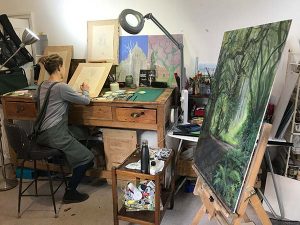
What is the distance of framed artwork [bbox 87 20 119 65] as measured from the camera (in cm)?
271

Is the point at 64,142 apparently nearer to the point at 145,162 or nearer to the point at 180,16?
the point at 145,162

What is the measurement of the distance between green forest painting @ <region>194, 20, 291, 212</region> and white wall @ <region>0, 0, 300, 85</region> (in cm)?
82

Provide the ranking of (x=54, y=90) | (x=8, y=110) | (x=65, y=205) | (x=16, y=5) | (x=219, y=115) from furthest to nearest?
(x=16, y=5) → (x=8, y=110) → (x=65, y=205) → (x=54, y=90) → (x=219, y=115)

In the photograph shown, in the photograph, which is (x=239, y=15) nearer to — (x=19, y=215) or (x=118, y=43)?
(x=118, y=43)

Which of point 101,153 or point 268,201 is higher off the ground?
point 101,153

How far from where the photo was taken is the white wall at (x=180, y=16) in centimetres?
232

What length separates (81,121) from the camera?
2438mm

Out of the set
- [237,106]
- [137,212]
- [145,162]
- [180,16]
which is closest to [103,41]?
[180,16]

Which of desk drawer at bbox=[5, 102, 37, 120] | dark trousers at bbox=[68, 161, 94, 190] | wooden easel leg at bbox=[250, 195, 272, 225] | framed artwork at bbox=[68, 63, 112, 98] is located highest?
framed artwork at bbox=[68, 63, 112, 98]

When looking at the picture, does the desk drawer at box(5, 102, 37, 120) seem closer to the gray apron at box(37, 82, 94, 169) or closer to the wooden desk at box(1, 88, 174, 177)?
the wooden desk at box(1, 88, 174, 177)

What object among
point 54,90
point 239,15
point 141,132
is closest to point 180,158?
point 141,132

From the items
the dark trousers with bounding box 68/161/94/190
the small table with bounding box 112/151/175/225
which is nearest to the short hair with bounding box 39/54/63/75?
the dark trousers with bounding box 68/161/94/190

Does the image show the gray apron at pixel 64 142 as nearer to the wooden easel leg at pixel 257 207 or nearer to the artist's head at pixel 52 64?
the artist's head at pixel 52 64

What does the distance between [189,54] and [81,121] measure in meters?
1.18
